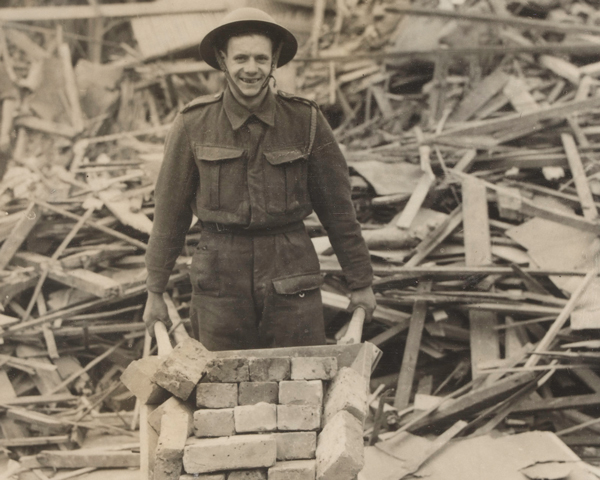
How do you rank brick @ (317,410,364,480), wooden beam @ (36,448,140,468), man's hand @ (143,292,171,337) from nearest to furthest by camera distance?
brick @ (317,410,364,480), man's hand @ (143,292,171,337), wooden beam @ (36,448,140,468)

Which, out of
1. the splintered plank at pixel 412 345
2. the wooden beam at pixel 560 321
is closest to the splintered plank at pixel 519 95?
the wooden beam at pixel 560 321

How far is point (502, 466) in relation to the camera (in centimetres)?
349

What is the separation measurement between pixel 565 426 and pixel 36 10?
6992 mm

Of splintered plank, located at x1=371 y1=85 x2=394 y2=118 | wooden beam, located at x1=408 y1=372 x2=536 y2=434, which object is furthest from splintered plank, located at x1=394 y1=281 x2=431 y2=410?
splintered plank, located at x1=371 y1=85 x2=394 y2=118

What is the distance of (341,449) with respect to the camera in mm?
1932

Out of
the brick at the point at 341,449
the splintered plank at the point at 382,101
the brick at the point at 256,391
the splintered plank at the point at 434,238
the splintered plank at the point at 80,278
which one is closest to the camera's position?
the brick at the point at 341,449

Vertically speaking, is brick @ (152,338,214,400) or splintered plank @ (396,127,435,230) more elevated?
splintered plank @ (396,127,435,230)

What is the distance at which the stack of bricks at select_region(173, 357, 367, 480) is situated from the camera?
206 centimetres

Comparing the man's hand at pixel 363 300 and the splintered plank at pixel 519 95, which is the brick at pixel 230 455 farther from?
the splintered plank at pixel 519 95

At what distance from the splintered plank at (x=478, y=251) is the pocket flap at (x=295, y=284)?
1566 mm

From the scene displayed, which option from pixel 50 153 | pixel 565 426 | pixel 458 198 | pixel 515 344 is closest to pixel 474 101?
pixel 458 198

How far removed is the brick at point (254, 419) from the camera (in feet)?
7.45

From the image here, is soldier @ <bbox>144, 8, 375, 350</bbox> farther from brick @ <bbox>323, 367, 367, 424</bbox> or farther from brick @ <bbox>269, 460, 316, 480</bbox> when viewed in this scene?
brick @ <bbox>269, 460, 316, 480</bbox>

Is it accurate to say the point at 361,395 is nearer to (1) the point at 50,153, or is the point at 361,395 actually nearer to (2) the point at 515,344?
(2) the point at 515,344
